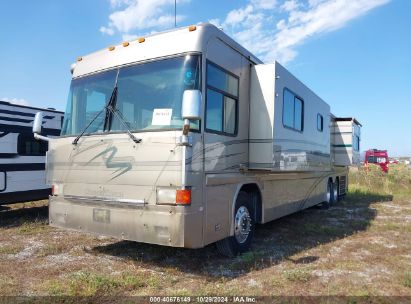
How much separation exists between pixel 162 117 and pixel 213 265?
7.78 feet

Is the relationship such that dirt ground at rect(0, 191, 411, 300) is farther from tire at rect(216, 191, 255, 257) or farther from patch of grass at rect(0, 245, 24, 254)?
tire at rect(216, 191, 255, 257)

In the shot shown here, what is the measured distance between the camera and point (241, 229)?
636cm

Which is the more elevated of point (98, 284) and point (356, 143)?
point (356, 143)

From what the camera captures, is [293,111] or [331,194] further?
[331,194]

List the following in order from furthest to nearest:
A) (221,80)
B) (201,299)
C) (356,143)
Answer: (356,143) < (221,80) < (201,299)

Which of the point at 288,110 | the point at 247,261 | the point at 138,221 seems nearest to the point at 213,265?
the point at 247,261

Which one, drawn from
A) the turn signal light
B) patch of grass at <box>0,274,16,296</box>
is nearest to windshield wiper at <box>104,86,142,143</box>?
the turn signal light

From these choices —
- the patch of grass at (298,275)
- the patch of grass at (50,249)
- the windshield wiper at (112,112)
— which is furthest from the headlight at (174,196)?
the patch of grass at (50,249)

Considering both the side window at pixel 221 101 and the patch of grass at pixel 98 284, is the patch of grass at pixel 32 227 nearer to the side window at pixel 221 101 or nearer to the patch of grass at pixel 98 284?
the patch of grass at pixel 98 284

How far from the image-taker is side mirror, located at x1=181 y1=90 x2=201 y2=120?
4617 millimetres

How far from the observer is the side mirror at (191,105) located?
462 cm

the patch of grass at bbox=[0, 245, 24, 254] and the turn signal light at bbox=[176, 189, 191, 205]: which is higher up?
the turn signal light at bbox=[176, 189, 191, 205]

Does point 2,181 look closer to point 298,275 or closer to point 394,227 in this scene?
point 298,275

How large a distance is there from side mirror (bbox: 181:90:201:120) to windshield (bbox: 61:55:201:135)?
1.35 ft
